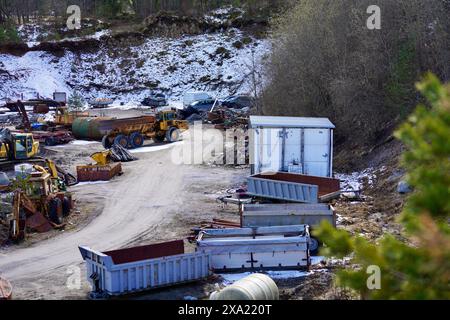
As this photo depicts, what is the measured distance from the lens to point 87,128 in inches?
1395

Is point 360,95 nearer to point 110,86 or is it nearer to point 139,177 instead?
point 139,177

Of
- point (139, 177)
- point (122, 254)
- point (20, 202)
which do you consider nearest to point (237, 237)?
point (122, 254)

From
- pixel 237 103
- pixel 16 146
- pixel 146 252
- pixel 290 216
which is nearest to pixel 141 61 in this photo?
pixel 237 103

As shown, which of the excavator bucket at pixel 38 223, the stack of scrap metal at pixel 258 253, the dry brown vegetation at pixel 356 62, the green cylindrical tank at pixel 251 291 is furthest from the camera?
the dry brown vegetation at pixel 356 62

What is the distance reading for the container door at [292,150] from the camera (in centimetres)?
2241

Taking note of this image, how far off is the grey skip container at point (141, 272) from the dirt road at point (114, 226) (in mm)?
673

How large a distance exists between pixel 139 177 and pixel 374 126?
10.3 m

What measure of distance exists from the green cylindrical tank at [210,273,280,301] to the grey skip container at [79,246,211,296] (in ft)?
7.35

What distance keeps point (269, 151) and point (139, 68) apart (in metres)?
40.1

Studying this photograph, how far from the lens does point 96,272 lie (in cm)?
1262

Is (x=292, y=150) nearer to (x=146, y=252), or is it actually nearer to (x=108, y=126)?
(x=146, y=252)

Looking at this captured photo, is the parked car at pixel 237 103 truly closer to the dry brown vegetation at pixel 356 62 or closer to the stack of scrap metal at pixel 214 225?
the dry brown vegetation at pixel 356 62

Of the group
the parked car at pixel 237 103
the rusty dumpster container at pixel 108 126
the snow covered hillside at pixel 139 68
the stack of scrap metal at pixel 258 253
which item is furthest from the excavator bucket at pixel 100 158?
the snow covered hillside at pixel 139 68

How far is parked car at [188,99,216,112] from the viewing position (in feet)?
152
